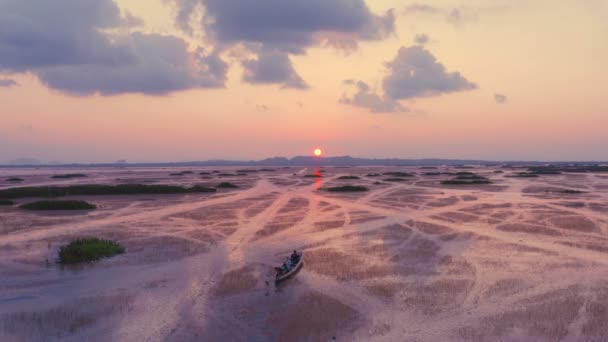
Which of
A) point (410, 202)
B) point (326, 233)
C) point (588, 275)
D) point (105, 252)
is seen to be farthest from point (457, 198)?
point (105, 252)

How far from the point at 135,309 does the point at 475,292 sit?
457 inches

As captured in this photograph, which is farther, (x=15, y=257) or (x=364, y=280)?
(x=15, y=257)

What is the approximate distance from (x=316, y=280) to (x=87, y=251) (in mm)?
11244

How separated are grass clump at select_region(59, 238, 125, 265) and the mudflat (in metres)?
0.58

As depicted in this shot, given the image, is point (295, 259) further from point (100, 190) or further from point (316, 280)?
point (100, 190)

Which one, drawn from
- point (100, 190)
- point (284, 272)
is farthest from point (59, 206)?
point (284, 272)

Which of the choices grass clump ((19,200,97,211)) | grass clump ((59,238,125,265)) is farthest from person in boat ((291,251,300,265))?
grass clump ((19,200,97,211))

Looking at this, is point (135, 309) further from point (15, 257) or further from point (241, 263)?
point (15, 257)

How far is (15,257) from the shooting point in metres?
19.7

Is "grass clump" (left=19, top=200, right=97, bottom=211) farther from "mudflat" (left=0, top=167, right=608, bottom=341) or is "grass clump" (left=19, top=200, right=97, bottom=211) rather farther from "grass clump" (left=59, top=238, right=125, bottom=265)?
"grass clump" (left=59, top=238, right=125, bottom=265)

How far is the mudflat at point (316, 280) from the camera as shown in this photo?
467 inches

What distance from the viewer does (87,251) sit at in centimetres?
1948

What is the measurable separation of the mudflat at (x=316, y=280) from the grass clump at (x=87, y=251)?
582 millimetres

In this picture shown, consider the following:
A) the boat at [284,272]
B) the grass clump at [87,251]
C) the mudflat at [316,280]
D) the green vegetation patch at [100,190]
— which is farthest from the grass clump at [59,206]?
the boat at [284,272]
